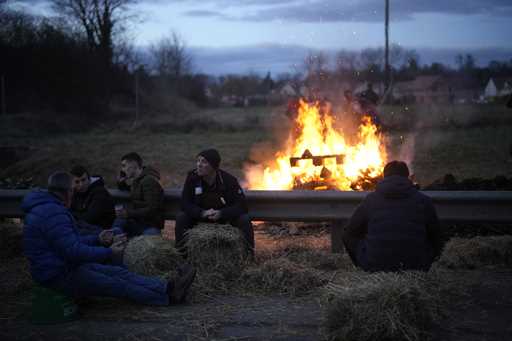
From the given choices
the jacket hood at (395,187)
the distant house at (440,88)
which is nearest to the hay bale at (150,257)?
the jacket hood at (395,187)

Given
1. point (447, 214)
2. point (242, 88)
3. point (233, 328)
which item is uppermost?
point (242, 88)

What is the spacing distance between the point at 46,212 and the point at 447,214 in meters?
4.72

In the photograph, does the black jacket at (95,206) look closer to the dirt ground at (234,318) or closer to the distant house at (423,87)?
the dirt ground at (234,318)

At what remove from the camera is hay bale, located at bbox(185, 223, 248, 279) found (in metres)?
7.10

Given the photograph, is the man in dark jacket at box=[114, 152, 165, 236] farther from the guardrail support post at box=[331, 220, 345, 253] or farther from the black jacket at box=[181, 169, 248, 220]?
the guardrail support post at box=[331, 220, 345, 253]

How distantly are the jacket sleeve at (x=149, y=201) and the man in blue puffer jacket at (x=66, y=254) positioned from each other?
172 centimetres

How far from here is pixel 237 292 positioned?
6.63 m

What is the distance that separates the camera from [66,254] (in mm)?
Result: 5594

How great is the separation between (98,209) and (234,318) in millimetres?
2594

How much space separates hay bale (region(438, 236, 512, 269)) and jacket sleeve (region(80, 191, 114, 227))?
404cm

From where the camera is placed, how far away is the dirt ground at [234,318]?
17.5ft

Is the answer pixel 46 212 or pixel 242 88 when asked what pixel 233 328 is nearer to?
pixel 46 212

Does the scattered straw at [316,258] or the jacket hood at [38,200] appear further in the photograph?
the scattered straw at [316,258]

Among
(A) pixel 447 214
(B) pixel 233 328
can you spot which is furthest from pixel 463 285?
(B) pixel 233 328
